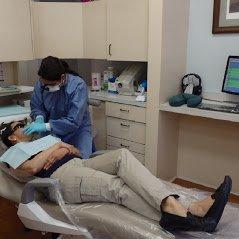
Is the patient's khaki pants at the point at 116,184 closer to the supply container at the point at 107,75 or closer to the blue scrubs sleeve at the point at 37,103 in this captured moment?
the blue scrubs sleeve at the point at 37,103

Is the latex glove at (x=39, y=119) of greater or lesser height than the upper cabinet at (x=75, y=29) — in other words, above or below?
below

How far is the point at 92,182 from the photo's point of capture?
5.13ft

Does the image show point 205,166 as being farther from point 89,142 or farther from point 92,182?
point 92,182

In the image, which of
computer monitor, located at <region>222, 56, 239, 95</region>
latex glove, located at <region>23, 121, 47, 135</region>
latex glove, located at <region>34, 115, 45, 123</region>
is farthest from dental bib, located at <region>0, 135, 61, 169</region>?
computer monitor, located at <region>222, 56, 239, 95</region>

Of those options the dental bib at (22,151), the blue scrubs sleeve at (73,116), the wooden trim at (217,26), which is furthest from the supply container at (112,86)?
the dental bib at (22,151)

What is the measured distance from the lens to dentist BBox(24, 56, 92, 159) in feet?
6.51

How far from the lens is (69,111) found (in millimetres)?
2121

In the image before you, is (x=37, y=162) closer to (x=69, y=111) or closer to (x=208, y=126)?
(x=69, y=111)

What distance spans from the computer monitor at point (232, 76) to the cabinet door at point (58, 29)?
1.42 meters

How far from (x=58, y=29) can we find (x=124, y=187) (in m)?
1.88

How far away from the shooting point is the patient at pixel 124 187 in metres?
1.30

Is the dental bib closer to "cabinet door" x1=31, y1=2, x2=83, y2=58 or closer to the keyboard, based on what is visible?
the keyboard

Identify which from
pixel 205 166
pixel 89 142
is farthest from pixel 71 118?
pixel 205 166

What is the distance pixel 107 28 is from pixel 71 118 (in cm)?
105
